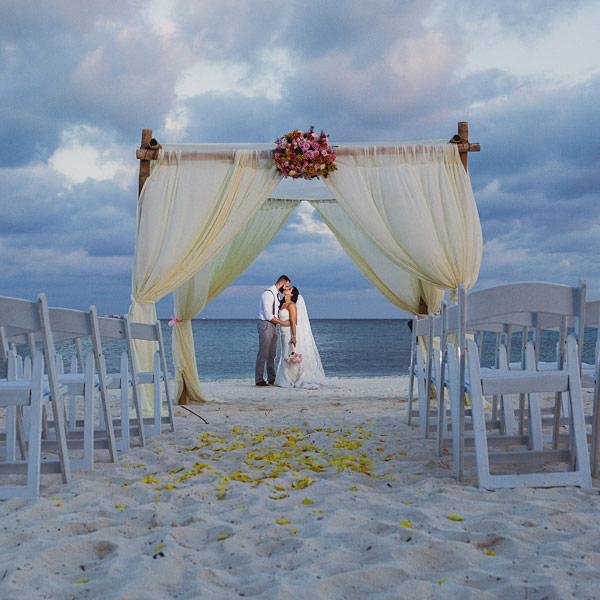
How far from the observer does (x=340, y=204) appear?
5.65m

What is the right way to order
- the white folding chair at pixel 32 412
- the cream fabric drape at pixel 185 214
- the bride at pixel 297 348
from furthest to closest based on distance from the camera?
the bride at pixel 297 348 < the cream fabric drape at pixel 185 214 < the white folding chair at pixel 32 412

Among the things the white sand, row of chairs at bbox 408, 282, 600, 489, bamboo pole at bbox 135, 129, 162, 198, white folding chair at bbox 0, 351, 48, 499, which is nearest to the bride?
bamboo pole at bbox 135, 129, 162, 198

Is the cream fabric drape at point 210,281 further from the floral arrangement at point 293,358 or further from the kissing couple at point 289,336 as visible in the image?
the floral arrangement at point 293,358

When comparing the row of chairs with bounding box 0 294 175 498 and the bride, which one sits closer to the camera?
the row of chairs with bounding box 0 294 175 498

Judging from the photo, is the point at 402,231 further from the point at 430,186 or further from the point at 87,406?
the point at 87,406

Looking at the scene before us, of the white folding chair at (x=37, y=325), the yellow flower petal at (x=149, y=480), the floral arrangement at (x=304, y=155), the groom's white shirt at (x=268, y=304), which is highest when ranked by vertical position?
the floral arrangement at (x=304, y=155)

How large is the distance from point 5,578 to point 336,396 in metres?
5.48

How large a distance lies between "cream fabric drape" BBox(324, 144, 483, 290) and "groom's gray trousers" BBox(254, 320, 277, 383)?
2944 mm

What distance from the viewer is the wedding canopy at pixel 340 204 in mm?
5625

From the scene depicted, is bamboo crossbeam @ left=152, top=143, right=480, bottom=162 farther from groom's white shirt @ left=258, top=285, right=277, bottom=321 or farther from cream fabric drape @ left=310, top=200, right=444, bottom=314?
groom's white shirt @ left=258, top=285, right=277, bottom=321

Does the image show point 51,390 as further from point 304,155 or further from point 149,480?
point 304,155

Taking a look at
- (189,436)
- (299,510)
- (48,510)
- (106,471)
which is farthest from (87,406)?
(299,510)

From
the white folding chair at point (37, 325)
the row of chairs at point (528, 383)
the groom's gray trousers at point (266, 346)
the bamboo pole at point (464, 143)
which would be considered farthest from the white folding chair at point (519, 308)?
the groom's gray trousers at point (266, 346)

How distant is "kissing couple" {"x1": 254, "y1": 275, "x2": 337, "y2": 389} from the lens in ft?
26.9
